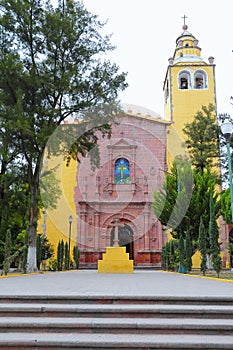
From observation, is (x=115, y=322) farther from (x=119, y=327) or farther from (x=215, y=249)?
(x=215, y=249)

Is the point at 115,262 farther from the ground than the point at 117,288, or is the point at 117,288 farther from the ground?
the point at 115,262

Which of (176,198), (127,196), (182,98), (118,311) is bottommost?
(118,311)

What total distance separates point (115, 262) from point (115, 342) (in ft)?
36.1

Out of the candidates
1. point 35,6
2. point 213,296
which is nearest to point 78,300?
point 213,296

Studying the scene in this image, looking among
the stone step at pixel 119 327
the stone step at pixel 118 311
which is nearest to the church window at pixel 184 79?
the stone step at pixel 118 311

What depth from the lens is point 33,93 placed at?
13320mm

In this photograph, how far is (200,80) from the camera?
26.2 meters

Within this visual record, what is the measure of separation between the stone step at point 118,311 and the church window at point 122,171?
20.0 m

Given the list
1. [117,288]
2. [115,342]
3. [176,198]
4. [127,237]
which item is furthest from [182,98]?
[115,342]

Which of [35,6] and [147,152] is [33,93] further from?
[147,152]

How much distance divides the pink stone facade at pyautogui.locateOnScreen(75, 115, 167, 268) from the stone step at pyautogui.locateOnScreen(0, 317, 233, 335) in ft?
59.9

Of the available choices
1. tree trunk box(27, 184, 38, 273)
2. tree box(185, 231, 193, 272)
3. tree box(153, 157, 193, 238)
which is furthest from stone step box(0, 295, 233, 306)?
tree box(153, 157, 193, 238)

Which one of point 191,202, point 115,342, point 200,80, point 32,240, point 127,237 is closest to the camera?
point 115,342

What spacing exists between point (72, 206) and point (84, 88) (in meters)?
11.2
